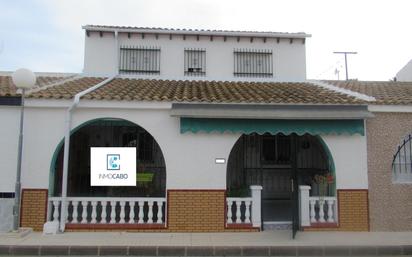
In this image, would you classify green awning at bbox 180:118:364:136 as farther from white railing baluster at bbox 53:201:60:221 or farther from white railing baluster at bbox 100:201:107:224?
white railing baluster at bbox 53:201:60:221

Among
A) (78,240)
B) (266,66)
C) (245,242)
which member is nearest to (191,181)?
(245,242)

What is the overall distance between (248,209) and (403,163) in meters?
4.57

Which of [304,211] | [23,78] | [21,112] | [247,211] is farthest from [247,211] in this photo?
[23,78]

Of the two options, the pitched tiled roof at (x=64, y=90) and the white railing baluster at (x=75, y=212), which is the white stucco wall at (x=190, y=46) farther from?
the white railing baluster at (x=75, y=212)

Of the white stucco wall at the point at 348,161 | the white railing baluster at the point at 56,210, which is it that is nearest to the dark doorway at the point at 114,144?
the white railing baluster at the point at 56,210

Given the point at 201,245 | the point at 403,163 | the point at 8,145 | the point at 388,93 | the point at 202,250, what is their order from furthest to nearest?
the point at 388,93
the point at 403,163
the point at 8,145
the point at 201,245
the point at 202,250

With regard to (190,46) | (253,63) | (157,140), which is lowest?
(157,140)

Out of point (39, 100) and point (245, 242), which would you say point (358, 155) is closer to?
point (245, 242)

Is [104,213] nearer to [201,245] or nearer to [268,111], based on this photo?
[201,245]

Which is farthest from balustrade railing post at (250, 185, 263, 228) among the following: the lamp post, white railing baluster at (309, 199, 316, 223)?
the lamp post

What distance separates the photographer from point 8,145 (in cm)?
978

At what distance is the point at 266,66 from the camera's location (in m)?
15.4

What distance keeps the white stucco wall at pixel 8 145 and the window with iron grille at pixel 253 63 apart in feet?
Answer: 27.8

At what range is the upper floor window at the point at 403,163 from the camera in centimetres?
1061
